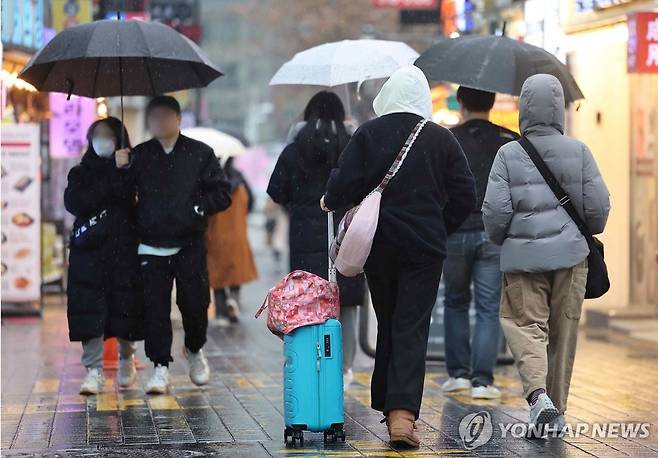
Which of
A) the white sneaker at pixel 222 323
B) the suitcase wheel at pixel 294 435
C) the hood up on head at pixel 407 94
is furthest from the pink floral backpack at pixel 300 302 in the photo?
the white sneaker at pixel 222 323

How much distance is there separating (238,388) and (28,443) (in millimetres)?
2514

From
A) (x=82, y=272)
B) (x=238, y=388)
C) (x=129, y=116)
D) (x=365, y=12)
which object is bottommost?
(x=238, y=388)

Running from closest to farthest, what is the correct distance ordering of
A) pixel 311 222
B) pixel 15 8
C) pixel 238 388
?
pixel 311 222 → pixel 238 388 → pixel 15 8

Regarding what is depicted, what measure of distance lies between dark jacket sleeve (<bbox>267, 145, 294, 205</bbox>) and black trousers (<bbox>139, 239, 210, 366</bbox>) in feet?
2.10

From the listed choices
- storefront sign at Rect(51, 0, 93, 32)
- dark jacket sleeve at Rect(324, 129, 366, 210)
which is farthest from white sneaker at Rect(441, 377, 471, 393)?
storefront sign at Rect(51, 0, 93, 32)

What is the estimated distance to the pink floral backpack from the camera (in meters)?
7.44

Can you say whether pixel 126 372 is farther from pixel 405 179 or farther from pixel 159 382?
pixel 405 179

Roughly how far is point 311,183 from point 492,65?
1.41 m

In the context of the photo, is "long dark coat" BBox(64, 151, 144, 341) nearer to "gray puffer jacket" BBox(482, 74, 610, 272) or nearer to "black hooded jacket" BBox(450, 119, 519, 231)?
"black hooded jacket" BBox(450, 119, 519, 231)

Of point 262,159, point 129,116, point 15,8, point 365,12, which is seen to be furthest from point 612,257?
point 262,159

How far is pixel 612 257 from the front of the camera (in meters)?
15.3

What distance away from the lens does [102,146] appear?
9.68 meters

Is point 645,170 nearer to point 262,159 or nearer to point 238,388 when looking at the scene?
point 238,388

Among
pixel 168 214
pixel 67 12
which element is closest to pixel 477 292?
pixel 168 214
